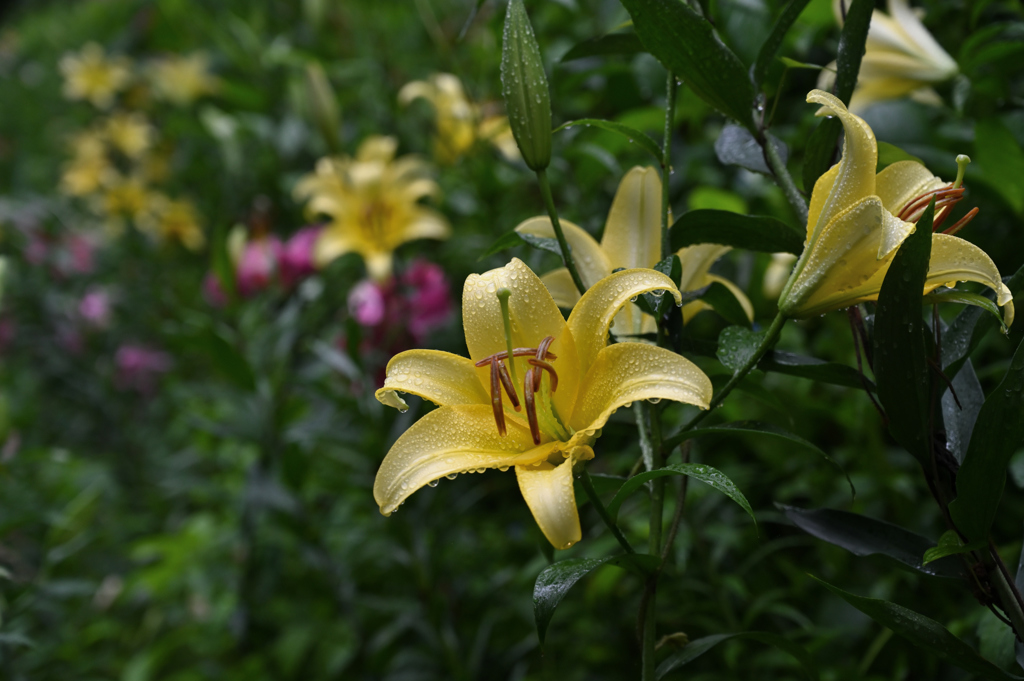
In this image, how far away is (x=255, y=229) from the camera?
47.0 inches

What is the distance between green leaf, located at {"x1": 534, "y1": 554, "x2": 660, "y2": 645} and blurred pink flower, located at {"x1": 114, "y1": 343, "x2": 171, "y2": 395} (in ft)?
5.85

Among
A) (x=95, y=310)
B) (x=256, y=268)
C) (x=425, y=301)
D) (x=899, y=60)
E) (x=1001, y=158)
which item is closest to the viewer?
(x=1001, y=158)

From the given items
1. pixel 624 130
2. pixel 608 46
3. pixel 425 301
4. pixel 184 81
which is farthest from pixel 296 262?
pixel 184 81

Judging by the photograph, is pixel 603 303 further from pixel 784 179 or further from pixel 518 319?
pixel 784 179

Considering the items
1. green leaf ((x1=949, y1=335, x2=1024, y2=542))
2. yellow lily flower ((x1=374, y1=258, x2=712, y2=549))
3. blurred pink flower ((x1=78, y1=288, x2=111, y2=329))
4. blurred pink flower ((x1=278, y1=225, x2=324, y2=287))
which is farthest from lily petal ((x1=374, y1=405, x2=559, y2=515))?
blurred pink flower ((x1=78, y1=288, x2=111, y2=329))

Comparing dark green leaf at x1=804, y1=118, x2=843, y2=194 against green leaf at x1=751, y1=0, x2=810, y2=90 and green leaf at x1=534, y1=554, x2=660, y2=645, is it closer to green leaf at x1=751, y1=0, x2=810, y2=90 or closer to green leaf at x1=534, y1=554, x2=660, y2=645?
green leaf at x1=751, y1=0, x2=810, y2=90

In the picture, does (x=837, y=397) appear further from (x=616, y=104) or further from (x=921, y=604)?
(x=616, y=104)

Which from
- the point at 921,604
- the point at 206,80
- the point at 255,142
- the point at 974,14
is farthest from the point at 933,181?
the point at 206,80

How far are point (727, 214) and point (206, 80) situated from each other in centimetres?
197

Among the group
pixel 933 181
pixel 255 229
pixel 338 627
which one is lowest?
pixel 338 627

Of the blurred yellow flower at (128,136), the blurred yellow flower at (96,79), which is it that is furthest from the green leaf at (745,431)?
the blurred yellow flower at (96,79)

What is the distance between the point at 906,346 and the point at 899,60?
47 cm

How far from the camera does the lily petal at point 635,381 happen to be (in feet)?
1.09

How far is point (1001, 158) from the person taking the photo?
573 millimetres
